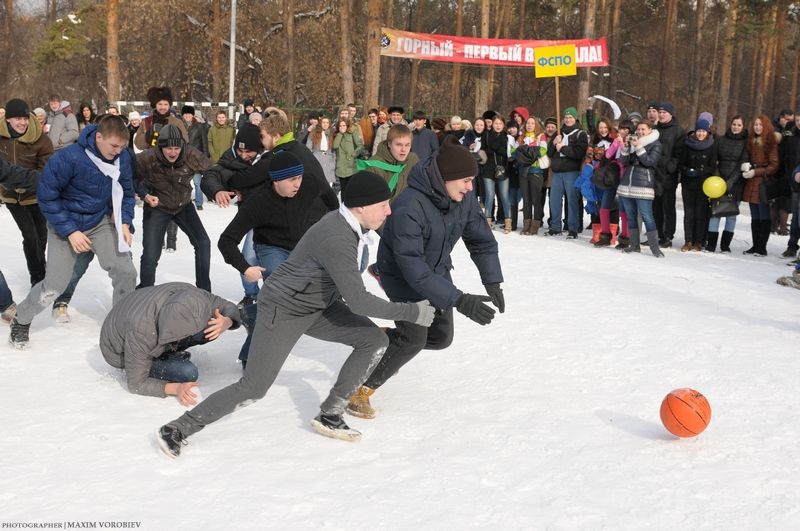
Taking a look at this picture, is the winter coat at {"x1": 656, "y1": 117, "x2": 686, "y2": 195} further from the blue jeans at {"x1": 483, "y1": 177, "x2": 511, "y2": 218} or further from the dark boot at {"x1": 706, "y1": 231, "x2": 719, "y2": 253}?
the blue jeans at {"x1": 483, "y1": 177, "x2": 511, "y2": 218}

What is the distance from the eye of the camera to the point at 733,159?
12.1 metres

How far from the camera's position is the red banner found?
2400 cm

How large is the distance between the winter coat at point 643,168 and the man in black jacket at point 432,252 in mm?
6800

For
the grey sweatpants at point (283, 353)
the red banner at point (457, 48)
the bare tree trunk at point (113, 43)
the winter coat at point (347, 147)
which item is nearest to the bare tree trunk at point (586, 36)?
the red banner at point (457, 48)

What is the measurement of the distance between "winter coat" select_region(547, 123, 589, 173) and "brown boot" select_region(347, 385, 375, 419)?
8.75m

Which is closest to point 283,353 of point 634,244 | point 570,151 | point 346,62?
point 634,244

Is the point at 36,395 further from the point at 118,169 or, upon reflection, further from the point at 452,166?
the point at 452,166

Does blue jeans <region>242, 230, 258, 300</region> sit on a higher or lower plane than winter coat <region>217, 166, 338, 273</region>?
lower

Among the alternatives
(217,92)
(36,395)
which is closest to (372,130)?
(36,395)

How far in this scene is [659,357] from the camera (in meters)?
7.03

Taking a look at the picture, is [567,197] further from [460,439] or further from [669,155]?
[460,439]

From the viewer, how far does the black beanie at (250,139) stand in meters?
6.91

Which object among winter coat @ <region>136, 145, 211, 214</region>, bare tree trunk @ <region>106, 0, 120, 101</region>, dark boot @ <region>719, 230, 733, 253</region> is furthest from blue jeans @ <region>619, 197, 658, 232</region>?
bare tree trunk @ <region>106, 0, 120, 101</region>

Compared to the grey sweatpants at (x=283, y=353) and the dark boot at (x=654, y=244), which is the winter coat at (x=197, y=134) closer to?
the dark boot at (x=654, y=244)
